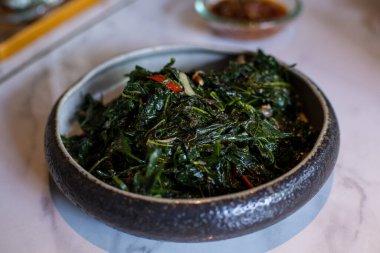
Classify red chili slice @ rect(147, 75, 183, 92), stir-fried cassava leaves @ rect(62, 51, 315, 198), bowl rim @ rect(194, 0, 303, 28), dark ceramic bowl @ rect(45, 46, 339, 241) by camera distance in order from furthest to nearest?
bowl rim @ rect(194, 0, 303, 28)
red chili slice @ rect(147, 75, 183, 92)
stir-fried cassava leaves @ rect(62, 51, 315, 198)
dark ceramic bowl @ rect(45, 46, 339, 241)

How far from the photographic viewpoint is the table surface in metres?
1.14

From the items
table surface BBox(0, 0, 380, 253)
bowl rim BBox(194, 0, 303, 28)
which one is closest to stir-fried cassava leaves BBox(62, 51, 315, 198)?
table surface BBox(0, 0, 380, 253)

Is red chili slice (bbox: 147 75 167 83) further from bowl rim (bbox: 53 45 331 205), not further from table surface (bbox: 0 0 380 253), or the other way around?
table surface (bbox: 0 0 380 253)

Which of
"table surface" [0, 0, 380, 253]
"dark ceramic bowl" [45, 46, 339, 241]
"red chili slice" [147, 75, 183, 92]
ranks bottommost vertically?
"table surface" [0, 0, 380, 253]

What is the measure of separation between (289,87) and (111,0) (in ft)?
3.83

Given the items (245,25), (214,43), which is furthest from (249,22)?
(214,43)

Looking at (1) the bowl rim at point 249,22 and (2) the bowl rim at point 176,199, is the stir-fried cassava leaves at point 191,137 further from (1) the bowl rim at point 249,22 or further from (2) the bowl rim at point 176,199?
(1) the bowl rim at point 249,22

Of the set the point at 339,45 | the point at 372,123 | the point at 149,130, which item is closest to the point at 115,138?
the point at 149,130

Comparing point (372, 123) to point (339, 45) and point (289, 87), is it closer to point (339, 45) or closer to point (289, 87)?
point (289, 87)

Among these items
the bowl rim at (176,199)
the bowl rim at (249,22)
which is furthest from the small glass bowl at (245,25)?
the bowl rim at (176,199)

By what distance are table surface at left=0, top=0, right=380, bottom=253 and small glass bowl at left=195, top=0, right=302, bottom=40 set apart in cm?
4

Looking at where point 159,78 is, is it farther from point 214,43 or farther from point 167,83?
point 214,43

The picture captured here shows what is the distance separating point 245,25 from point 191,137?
0.85m

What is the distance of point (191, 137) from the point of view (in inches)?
44.9
